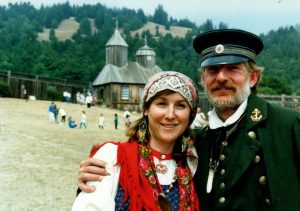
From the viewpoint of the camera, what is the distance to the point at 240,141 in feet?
9.64

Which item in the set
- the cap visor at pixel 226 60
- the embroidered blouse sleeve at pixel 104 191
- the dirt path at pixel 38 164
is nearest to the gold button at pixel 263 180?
the cap visor at pixel 226 60

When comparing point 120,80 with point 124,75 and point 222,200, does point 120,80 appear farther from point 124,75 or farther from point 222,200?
point 222,200

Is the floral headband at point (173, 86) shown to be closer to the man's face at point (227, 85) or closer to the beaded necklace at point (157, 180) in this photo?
the man's face at point (227, 85)

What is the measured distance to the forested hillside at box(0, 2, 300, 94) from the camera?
71562 millimetres

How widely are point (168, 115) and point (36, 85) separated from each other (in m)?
44.3

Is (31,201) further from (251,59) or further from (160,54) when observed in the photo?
(160,54)

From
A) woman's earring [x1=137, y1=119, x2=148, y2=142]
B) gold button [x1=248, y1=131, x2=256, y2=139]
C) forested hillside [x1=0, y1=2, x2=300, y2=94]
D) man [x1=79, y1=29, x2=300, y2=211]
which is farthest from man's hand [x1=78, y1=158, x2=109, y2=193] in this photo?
forested hillside [x1=0, y1=2, x2=300, y2=94]

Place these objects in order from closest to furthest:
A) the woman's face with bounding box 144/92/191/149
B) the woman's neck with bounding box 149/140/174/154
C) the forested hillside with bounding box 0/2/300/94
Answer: the woman's face with bounding box 144/92/191/149
the woman's neck with bounding box 149/140/174/154
the forested hillside with bounding box 0/2/300/94

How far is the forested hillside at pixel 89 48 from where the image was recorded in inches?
2817

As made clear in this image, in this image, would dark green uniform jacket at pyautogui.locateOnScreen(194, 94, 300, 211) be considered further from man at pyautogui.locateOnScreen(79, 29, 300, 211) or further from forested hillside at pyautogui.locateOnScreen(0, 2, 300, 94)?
forested hillside at pyautogui.locateOnScreen(0, 2, 300, 94)

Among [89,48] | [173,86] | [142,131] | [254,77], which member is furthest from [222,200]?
[89,48]

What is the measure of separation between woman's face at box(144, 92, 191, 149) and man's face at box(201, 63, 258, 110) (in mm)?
251

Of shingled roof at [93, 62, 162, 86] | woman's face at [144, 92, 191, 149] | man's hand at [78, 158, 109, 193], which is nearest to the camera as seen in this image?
man's hand at [78, 158, 109, 193]

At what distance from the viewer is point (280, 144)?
9.18 ft
